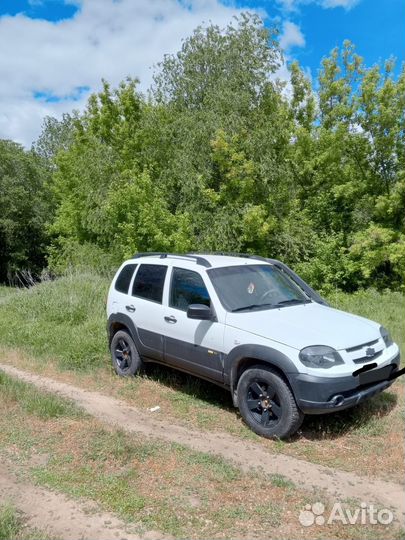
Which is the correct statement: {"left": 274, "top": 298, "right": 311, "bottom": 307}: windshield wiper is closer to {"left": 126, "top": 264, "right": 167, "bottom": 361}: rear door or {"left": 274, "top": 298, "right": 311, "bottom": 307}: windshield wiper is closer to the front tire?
the front tire

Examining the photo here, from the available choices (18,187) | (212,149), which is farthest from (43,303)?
(18,187)

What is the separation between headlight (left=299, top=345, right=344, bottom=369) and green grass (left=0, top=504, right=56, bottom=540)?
104 inches

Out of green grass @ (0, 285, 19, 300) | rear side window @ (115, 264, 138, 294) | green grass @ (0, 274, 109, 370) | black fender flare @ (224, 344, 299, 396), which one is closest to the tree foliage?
green grass @ (0, 285, 19, 300)

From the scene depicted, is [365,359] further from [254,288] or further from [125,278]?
[125,278]

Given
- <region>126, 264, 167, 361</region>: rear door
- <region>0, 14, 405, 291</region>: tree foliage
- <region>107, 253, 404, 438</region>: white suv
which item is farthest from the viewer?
<region>0, 14, 405, 291</region>: tree foliage

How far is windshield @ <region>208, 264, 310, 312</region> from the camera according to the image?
554 cm

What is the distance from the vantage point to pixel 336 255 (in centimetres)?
2000

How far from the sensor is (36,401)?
5539 mm

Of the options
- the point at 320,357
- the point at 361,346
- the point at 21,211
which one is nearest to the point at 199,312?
the point at 320,357

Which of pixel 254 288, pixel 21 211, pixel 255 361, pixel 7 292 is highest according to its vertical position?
pixel 21 211

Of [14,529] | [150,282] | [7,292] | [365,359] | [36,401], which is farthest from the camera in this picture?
[7,292]

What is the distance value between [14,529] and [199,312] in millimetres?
2783

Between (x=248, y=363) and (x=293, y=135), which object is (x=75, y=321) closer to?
(x=248, y=363)

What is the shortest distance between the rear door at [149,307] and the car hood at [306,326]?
51.7 inches
